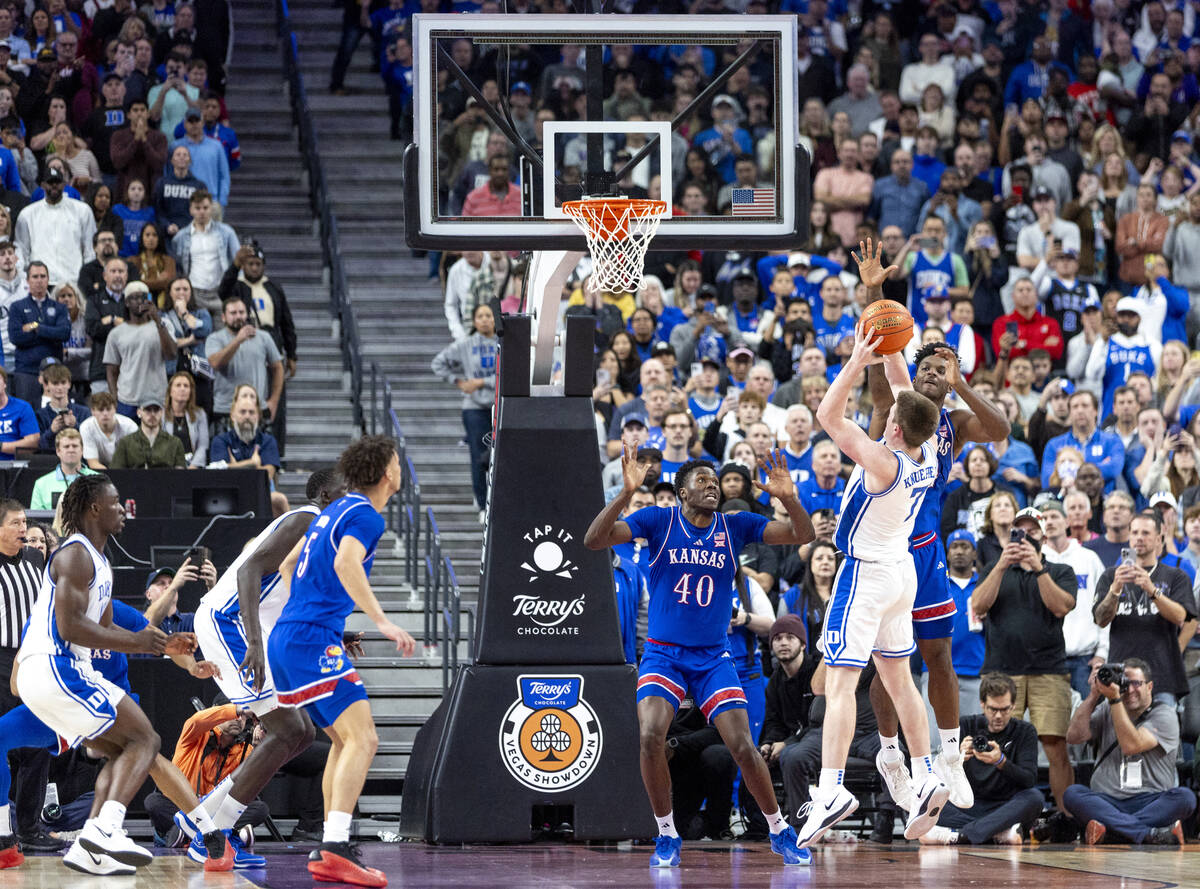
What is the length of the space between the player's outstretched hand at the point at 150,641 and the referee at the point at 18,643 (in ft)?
7.07

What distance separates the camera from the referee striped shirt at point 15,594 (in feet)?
36.3

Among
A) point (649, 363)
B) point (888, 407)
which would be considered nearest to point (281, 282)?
point (649, 363)

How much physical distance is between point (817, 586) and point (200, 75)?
1001 centimetres

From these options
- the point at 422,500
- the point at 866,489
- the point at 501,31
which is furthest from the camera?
the point at 422,500

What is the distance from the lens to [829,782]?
902cm

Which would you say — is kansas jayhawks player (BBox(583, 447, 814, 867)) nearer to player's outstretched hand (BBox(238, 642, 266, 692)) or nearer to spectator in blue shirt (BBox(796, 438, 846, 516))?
player's outstretched hand (BBox(238, 642, 266, 692))

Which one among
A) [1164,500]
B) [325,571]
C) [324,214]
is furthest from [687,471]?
[324,214]

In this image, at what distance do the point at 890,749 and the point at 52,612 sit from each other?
4493 millimetres

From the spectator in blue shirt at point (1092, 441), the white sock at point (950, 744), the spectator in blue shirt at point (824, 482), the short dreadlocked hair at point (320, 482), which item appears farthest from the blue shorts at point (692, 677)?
the spectator in blue shirt at point (1092, 441)

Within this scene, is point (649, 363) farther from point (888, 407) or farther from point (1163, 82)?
point (1163, 82)

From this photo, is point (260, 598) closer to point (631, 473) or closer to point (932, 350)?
point (631, 473)

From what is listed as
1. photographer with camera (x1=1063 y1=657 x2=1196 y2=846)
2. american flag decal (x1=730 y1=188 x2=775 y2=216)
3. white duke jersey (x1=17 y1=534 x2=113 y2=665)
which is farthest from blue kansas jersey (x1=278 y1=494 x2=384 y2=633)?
photographer with camera (x1=1063 y1=657 x2=1196 y2=846)

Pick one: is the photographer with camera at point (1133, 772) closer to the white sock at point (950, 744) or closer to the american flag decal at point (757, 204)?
the white sock at point (950, 744)

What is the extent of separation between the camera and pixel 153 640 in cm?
927
